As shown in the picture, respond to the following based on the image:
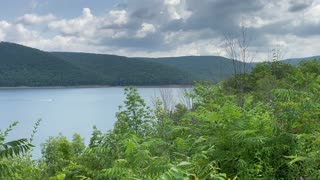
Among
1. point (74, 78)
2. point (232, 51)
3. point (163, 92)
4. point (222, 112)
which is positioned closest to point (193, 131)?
point (222, 112)

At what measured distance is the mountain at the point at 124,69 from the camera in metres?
146

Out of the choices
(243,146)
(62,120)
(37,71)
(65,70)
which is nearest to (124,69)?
(65,70)

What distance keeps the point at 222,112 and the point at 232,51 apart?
14.3 metres

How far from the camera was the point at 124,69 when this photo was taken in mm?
169750

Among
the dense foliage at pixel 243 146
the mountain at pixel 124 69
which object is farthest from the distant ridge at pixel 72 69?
the dense foliage at pixel 243 146

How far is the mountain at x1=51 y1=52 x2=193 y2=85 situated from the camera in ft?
479

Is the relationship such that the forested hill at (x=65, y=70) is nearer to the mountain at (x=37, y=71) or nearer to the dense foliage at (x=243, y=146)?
the mountain at (x=37, y=71)

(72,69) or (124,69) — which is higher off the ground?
(72,69)

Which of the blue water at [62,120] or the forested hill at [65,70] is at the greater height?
the forested hill at [65,70]

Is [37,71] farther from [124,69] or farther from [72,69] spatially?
[124,69]

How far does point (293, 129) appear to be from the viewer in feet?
16.5

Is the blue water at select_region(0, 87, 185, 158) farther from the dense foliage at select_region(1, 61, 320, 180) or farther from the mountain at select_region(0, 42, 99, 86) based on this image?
the mountain at select_region(0, 42, 99, 86)

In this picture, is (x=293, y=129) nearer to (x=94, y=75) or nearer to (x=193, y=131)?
(x=193, y=131)

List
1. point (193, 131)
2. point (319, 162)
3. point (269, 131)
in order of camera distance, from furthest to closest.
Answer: point (193, 131) → point (269, 131) → point (319, 162)
